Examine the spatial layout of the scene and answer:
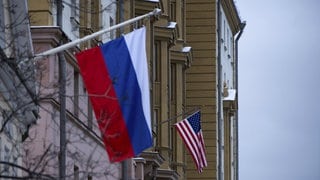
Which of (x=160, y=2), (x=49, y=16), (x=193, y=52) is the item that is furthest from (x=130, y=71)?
(x=193, y=52)

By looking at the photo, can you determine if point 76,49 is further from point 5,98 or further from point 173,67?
point 173,67

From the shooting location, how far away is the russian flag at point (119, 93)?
2859cm

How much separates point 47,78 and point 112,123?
682 cm

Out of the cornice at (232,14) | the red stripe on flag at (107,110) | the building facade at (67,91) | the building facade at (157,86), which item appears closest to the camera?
the red stripe on flag at (107,110)

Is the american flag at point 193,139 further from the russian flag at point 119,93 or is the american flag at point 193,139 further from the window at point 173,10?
the russian flag at point 119,93

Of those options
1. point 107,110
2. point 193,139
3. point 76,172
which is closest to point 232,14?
point 193,139

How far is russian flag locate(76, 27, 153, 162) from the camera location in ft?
93.8

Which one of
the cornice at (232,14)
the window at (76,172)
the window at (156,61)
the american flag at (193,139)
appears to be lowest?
the window at (76,172)

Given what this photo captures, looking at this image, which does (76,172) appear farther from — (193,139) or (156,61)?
(156,61)

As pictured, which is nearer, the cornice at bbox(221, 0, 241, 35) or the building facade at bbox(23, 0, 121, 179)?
the building facade at bbox(23, 0, 121, 179)

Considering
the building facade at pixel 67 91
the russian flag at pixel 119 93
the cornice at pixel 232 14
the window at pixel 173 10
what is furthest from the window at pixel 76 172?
the cornice at pixel 232 14

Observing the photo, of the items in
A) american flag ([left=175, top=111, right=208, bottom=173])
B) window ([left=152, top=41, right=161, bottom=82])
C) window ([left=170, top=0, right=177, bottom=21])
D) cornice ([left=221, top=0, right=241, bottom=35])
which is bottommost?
american flag ([left=175, top=111, right=208, bottom=173])

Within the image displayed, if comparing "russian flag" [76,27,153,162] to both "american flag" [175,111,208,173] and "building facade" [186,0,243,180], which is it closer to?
"american flag" [175,111,208,173]

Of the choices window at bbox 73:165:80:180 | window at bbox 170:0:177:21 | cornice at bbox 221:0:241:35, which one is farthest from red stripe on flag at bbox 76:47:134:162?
cornice at bbox 221:0:241:35
